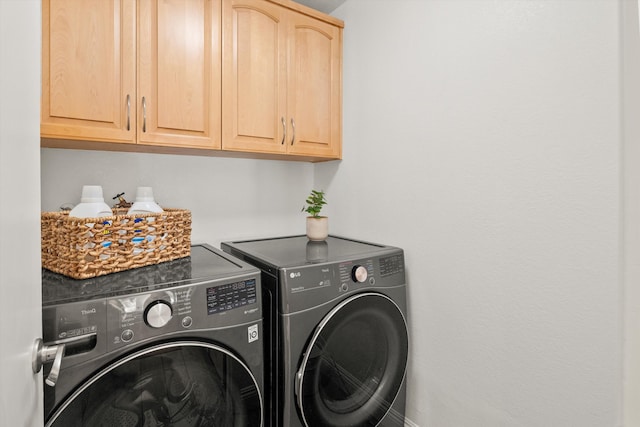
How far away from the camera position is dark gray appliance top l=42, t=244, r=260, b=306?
36.4 inches

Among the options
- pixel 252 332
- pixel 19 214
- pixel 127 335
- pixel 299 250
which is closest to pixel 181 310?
pixel 127 335

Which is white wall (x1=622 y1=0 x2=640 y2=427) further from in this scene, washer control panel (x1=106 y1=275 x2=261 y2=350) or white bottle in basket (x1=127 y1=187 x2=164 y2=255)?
white bottle in basket (x1=127 y1=187 x2=164 y2=255)

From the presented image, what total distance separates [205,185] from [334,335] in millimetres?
1090

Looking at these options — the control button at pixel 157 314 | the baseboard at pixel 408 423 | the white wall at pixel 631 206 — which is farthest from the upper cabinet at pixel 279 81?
the baseboard at pixel 408 423

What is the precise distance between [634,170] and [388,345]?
107 centimetres

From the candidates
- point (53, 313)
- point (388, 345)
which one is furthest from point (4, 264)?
point (388, 345)

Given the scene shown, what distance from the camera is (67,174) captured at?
4.73 feet

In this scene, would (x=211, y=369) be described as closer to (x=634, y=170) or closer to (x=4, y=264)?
(x=4, y=264)

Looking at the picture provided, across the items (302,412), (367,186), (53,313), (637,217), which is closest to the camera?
(53,313)

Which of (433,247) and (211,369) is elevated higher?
(433,247)

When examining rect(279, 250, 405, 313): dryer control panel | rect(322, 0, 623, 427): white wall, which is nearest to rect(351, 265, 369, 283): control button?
rect(279, 250, 405, 313): dryer control panel

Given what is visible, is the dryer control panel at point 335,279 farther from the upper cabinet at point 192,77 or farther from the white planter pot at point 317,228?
the upper cabinet at point 192,77

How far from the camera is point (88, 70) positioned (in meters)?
1.20

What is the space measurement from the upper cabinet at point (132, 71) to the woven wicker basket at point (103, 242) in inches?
13.7
